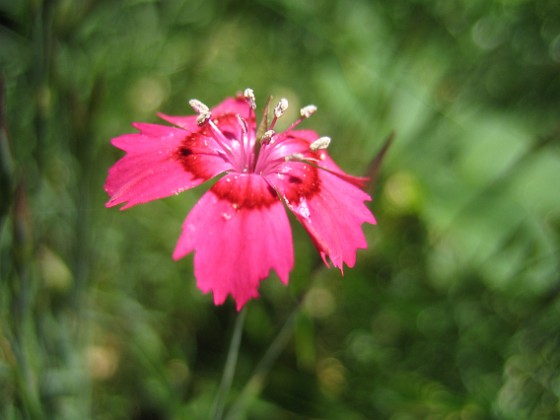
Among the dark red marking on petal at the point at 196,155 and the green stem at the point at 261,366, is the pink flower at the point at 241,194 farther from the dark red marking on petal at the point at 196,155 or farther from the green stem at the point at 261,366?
the green stem at the point at 261,366

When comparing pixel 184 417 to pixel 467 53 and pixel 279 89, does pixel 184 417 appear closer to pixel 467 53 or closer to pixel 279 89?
pixel 279 89

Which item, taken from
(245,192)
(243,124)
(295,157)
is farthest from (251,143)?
(245,192)

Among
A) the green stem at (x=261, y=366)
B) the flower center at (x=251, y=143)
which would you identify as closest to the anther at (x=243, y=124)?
the flower center at (x=251, y=143)

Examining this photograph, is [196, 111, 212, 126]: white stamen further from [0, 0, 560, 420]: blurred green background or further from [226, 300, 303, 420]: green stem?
[226, 300, 303, 420]: green stem

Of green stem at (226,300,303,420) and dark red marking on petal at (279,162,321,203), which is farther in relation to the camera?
green stem at (226,300,303,420)

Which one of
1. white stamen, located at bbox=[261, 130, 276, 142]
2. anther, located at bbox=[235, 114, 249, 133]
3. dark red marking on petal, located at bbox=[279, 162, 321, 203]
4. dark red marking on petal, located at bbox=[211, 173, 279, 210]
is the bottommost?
dark red marking on petal, located at bbox=[211, 173, 279, 210]

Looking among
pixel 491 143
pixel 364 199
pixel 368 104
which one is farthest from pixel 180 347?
pixel 491 143

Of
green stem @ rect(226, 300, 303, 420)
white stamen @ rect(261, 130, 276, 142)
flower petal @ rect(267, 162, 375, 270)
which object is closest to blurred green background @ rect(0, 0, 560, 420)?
green stem @ rect(226, 300, 303, 420)
